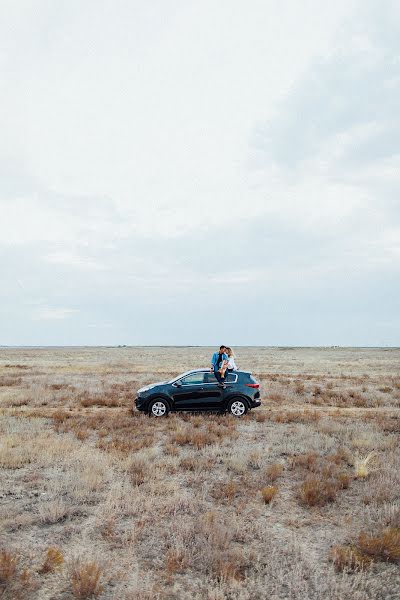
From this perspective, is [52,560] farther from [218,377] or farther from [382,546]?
[218,377]

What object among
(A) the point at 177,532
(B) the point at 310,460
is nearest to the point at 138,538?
(A) the point at 177,532

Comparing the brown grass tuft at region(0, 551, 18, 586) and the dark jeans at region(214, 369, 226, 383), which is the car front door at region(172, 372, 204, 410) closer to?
the dark jeans at region(214, 369, 226, 383)

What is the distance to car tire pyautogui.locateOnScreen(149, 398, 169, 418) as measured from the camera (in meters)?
15.6

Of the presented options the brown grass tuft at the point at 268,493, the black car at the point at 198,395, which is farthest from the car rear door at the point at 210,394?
the brown grass tuft at the point at 268,493

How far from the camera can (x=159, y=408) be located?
1560 cm

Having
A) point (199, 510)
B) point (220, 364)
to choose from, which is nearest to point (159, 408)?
point (220, 364)

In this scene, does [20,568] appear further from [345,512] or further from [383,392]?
[383,392]

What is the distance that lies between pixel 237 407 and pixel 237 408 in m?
0.04

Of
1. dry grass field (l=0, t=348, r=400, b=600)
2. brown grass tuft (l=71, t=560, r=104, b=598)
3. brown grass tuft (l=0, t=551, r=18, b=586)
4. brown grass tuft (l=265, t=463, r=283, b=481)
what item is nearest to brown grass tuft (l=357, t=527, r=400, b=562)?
dry grass field (l=0, t=348, r=400, b=600)

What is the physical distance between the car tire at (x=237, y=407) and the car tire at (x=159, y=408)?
2356mm

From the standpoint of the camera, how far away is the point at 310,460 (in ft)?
33.5

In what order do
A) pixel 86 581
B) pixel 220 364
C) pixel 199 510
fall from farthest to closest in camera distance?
pixel 220 364
pixel 199 510
pixel 86 581

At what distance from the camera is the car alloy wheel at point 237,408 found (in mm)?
15805

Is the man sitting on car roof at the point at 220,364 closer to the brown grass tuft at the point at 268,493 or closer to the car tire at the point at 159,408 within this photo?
the car tire at the point at 159,408
